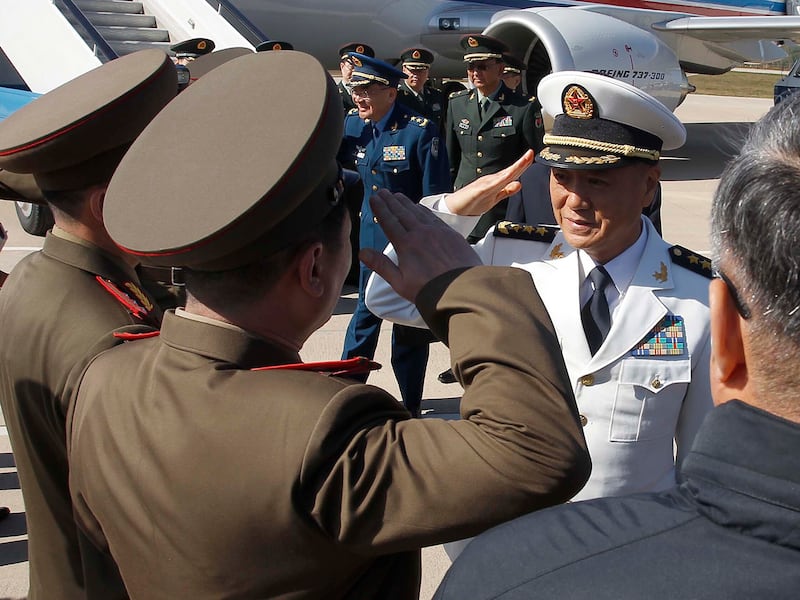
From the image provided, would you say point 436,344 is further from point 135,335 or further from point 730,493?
point 730,493

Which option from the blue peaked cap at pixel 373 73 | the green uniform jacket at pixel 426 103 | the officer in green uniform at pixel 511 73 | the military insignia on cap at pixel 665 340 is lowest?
the green uniform jacket at pixel 426 103

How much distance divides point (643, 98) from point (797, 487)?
56.4 inches

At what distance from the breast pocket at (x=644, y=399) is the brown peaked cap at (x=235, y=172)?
3.22 feet

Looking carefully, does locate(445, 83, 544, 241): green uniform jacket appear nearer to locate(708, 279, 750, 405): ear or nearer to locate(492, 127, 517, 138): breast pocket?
locate(492, 127, 517, 138): breast pocket

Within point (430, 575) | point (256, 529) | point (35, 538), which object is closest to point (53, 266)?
point (35, 538)

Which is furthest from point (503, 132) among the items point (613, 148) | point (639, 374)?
point (639, 374)

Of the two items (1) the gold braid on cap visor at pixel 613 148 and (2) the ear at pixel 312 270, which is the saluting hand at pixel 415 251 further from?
(1) the gold braid on cap visor at pixel 613 148

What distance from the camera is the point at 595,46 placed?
8.89 metres

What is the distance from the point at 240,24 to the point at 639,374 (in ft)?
27.5

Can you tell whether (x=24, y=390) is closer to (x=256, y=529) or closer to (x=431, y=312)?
(x=256, y=529)

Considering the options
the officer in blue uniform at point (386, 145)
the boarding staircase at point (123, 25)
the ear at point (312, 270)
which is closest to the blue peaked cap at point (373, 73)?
the officer in blue uniform at point (386, 145)

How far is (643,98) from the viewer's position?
6.44 ft

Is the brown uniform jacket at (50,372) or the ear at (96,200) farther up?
the ear at (96,200)

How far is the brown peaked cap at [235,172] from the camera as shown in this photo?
1.02 m
